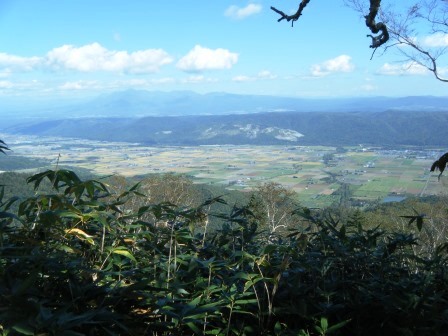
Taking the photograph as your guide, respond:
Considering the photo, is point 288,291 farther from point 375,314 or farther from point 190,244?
point 190,244

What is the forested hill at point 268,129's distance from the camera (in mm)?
64625

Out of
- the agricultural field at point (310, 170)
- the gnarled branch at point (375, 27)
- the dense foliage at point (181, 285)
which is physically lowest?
the agricultural field at point (310, 170)

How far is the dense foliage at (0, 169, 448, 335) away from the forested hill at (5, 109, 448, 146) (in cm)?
6221

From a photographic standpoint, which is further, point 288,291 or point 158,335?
point 288,291

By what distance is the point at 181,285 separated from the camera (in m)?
1.12

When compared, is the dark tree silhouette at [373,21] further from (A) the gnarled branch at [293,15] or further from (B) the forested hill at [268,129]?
(B) the forested hill at [268,129]

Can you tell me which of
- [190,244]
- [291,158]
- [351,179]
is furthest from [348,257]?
[291,158]

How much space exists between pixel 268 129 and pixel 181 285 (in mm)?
71207

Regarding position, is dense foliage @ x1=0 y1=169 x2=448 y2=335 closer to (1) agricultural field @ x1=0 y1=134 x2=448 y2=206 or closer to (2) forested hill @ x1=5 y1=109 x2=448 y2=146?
(1) agricultural field @ x1=0 y1=134 x2=448 y2=206

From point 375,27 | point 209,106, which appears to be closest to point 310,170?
point 375,27

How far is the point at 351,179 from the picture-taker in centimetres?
3422

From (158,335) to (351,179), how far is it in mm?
34951

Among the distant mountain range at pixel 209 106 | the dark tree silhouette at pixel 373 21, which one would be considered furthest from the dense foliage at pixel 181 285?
the distant mountain range at pixel 209 106

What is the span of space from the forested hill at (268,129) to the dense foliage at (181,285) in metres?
62.2
